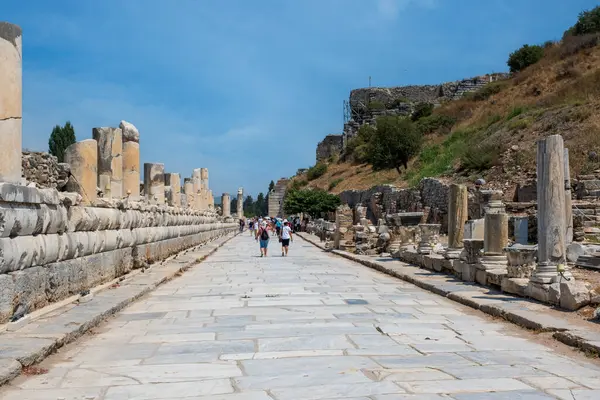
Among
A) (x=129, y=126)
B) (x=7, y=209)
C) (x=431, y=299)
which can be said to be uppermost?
(x=129, y=126)

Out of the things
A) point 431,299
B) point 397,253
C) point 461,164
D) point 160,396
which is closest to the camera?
point 160,396

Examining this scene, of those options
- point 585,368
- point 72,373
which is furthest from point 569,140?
point 72,373

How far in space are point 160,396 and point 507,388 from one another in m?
2.47

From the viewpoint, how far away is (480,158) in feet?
107

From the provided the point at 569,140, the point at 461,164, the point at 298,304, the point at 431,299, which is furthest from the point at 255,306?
the point at 461,164

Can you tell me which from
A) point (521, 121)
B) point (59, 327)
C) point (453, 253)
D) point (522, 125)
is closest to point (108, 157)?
point (453, 253)

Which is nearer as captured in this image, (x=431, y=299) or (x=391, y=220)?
(x=431, y=299)

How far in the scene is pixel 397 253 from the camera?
18797 millimetres

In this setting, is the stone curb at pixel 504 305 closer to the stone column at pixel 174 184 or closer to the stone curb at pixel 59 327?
the stone curb at pixel 59 327

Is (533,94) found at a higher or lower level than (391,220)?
higher

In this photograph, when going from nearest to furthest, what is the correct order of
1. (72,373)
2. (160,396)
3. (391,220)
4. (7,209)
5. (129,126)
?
1. (160,396)
2. (72,373)
3. (7,209)
4. (129,126)
5. (391,220)

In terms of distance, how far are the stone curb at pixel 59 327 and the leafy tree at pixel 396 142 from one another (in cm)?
4172

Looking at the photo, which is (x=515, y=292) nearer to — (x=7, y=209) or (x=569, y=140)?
(x=7, y=209)

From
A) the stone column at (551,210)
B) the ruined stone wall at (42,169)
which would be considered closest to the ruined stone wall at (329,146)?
the ruined stone wall at (42,169)
